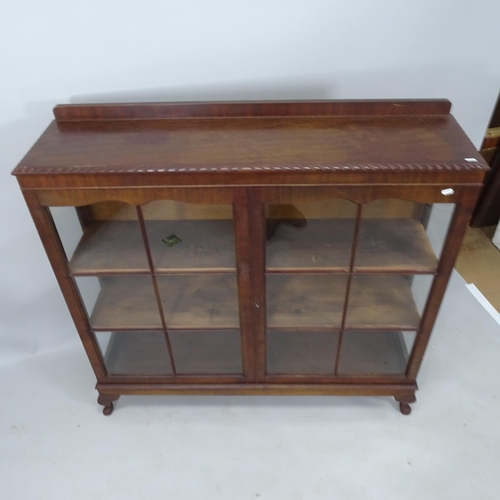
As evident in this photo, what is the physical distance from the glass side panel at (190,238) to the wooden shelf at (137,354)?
0.31 m

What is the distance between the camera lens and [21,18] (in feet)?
3.08

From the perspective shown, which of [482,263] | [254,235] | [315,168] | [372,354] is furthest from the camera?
[482,263]

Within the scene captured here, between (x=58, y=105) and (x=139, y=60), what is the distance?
0.20 m

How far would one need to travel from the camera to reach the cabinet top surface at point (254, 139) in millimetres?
833

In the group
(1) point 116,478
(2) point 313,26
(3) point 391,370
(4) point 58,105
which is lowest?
(1) point 116,478

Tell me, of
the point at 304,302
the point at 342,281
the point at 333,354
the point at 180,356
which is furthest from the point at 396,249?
the point at 180,356

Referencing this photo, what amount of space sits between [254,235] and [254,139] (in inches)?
7.4

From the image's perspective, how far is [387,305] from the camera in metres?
1.12

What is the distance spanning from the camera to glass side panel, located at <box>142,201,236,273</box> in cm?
94

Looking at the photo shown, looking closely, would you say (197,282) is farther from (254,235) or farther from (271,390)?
(271,390)

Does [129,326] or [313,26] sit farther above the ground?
[313,26]

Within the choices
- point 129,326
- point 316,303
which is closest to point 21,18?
point 129,326

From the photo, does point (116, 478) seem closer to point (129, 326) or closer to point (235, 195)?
point (129, 326)

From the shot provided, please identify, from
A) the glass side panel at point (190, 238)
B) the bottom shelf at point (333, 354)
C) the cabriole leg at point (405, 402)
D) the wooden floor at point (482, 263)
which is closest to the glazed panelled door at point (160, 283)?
the glass side panel at point (190, 238)
